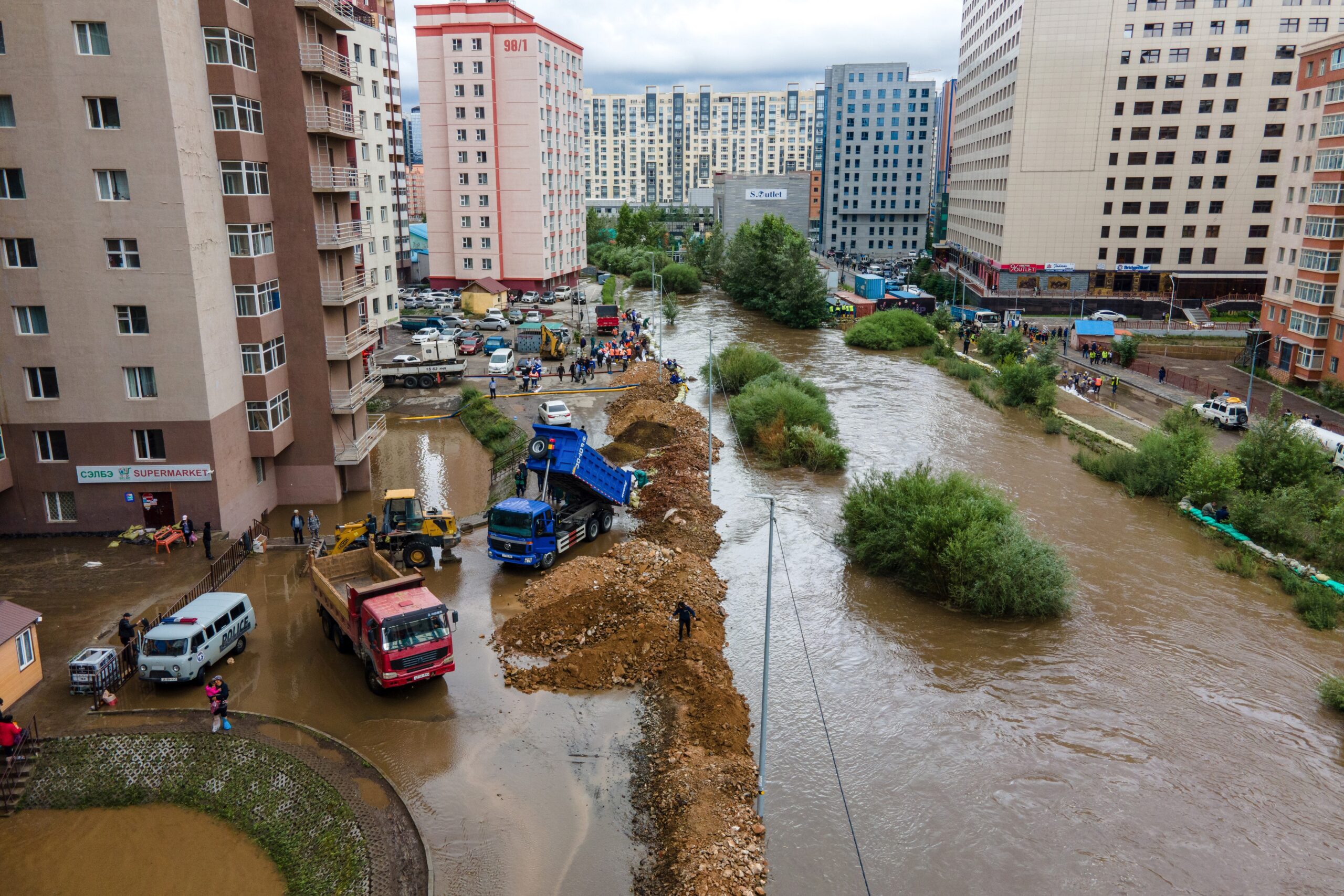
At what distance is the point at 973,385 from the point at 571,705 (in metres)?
42.3

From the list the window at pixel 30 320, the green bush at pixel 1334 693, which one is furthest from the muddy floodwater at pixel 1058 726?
the window at pixel 30 320

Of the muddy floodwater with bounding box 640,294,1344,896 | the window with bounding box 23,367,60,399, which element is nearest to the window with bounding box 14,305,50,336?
the window with bounding box 23,367,60,399

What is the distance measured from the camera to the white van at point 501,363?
54.7m

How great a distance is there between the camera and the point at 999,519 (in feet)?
88.8

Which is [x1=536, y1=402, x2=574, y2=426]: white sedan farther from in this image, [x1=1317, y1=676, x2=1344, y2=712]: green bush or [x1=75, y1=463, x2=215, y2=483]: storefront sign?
[x1=1317, y1=676, x2=1344, y2=712]: green bush

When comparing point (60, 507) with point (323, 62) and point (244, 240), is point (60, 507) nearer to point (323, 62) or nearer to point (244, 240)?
point (244, 240)

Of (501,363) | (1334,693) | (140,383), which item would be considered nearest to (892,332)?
(501,363)

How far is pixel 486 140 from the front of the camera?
269 ft

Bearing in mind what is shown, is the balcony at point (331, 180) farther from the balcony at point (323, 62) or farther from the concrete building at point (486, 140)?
the concrete building at point (486, 140)

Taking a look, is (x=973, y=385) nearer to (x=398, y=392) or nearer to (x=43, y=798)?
(x=398, y=392)

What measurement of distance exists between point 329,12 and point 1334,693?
117 ft

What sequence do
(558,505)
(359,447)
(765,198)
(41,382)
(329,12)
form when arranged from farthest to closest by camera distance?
(765,198), (359,447), (329,12), (558,505), (41,382)

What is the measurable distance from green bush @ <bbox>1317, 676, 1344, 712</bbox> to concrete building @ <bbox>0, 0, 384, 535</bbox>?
30.2 m

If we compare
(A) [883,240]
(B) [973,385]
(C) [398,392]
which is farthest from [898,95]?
(C) [398,392]
